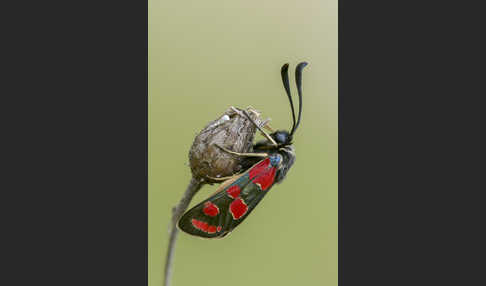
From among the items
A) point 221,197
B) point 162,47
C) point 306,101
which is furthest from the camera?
point 306,101

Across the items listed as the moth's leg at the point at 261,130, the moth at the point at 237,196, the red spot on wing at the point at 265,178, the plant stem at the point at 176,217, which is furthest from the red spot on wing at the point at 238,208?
the moth's leg at the point at 261,130

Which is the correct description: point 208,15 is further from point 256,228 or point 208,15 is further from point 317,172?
point 256,228

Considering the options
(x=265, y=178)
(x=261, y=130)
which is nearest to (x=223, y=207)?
(x=265, y=178)

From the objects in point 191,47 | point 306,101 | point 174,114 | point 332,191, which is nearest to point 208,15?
point 191,47

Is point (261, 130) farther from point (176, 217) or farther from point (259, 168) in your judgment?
point (176, 217)

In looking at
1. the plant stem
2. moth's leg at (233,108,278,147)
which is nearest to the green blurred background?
the plant stem

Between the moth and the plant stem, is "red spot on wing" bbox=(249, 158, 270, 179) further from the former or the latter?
the plant stem
